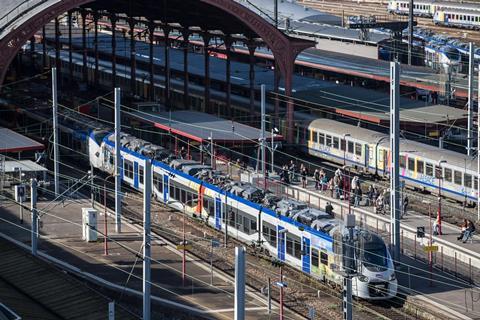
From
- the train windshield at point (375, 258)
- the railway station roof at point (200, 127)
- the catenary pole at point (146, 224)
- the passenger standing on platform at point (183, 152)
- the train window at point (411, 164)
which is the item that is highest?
the catenary pole at point (146, 224)

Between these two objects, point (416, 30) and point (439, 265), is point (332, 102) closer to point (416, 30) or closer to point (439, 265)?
point (439, 265)

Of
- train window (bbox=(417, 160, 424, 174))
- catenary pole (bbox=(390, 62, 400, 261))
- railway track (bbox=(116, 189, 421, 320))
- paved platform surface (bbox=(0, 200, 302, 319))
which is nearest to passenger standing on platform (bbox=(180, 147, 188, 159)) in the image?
railway track (bbox=(116, 189, 421, 320))

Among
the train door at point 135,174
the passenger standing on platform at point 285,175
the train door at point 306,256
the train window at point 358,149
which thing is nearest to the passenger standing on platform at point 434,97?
the train window at point 358,149

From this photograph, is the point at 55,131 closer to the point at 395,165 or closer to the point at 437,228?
the point at 437,228

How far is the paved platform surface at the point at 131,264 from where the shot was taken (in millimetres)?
31734

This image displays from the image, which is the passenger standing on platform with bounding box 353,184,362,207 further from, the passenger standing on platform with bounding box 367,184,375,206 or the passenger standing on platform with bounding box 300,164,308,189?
the passenger standing on platform with bounding box 300,164,308,189

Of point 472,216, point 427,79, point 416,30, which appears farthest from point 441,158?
point 416,30

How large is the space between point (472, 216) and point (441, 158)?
326cm

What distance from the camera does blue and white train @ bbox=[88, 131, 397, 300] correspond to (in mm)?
31938

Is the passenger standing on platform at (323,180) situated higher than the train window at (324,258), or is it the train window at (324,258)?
the train window at (324,258)

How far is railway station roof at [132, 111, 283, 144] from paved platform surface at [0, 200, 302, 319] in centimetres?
935

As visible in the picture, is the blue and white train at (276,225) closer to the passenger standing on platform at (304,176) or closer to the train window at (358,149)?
the passenger standing on platform at (304,176)

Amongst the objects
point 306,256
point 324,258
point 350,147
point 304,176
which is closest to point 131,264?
point 306,256

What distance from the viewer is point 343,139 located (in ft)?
173
